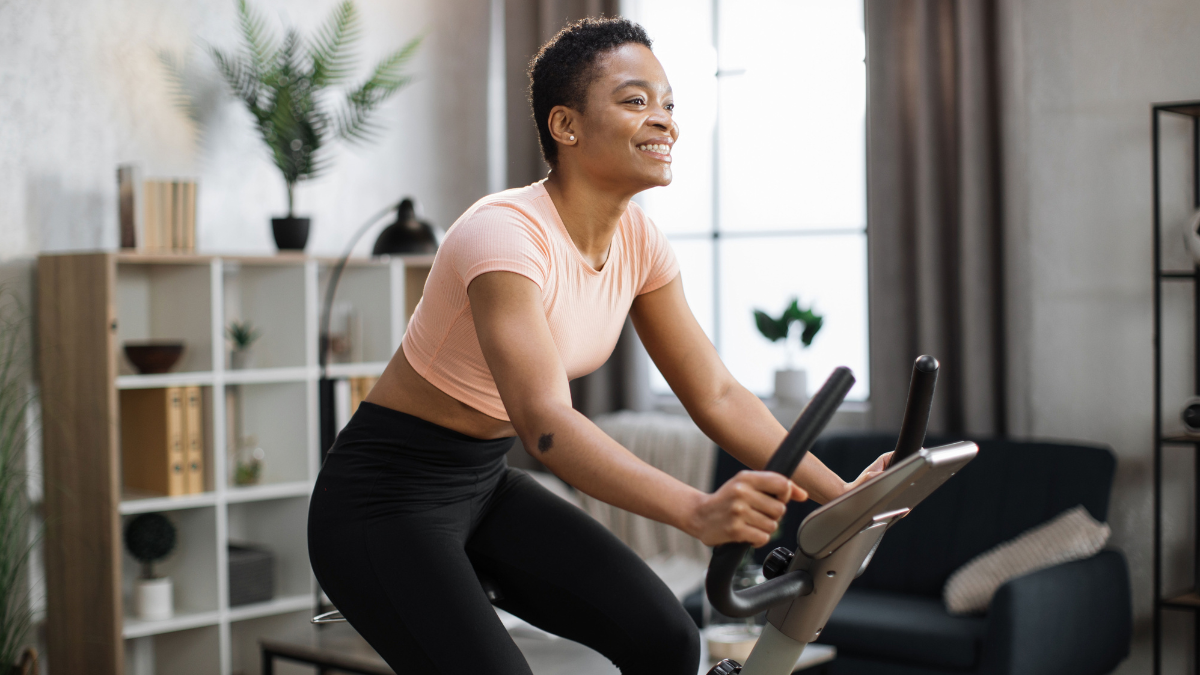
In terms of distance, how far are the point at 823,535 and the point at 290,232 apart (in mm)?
2876

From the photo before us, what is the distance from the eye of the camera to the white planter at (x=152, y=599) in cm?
327

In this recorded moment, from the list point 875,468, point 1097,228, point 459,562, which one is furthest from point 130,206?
point 1097,228

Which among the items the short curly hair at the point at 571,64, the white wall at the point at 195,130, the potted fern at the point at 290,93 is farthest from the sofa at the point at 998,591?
the short curly hair at the point at 571,64

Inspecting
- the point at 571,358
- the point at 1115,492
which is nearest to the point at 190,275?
the point at 571,358

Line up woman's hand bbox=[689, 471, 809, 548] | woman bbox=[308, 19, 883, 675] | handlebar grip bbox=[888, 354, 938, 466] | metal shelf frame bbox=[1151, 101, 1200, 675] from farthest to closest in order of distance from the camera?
metal shelf frame bbox=[1151, 101, 1200, 675] < woman bbox=[308, 19, 883, 675] < handlebar grip bbox=[888, 354, 938, 466] < woman's hand bbox=[689, 471, 809, 548]

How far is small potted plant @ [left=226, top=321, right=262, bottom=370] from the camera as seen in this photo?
359 centimetres

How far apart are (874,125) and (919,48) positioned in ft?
0.95

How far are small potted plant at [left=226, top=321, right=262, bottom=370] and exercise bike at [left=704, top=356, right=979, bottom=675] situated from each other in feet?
8.81

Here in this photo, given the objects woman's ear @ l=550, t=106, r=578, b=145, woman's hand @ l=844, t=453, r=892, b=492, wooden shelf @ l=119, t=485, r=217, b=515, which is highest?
woman's ear @ l=550, t=106, r=578, b=145

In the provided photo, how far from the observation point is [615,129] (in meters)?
1.32

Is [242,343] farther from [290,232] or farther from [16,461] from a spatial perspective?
[16,461]

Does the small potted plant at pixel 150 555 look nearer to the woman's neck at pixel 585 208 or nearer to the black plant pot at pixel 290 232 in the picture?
the black plant pot at pixel 290 232

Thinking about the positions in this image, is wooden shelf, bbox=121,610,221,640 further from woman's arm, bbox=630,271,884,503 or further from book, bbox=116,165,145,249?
woman's arm, bbox=630,271,884,503

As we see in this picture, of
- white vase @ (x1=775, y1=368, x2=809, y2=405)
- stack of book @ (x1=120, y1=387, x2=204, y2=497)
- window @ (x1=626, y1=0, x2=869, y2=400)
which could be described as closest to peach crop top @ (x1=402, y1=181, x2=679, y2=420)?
stack of book @ (x1=120, y1=387, x2=204, y2=497)
